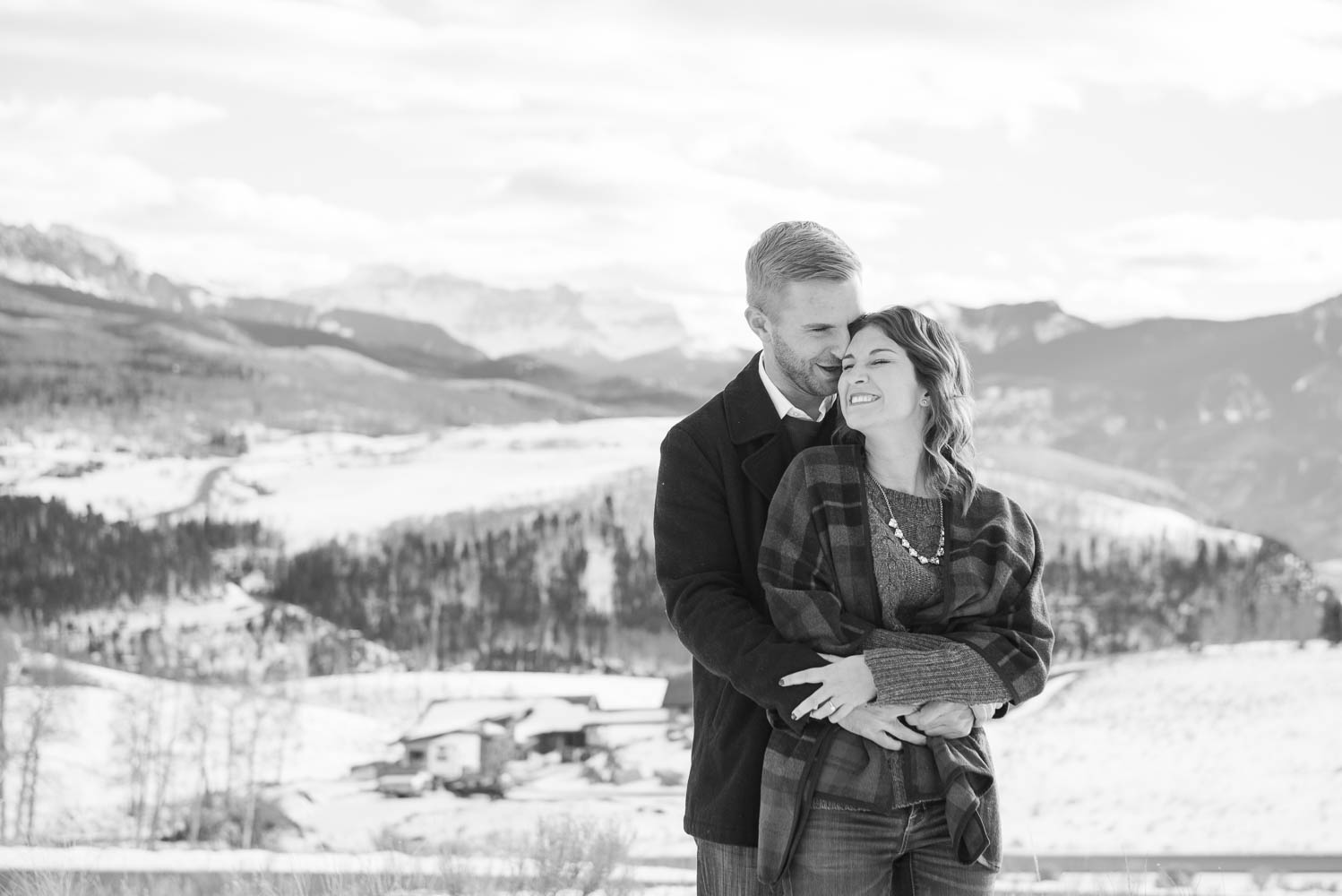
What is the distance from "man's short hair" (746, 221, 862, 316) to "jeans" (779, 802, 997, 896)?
1.50 meters

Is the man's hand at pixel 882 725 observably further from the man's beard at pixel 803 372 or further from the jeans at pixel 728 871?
the man's beard at pixel 803 372

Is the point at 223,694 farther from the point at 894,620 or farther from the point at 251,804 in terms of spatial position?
the point at 894,620

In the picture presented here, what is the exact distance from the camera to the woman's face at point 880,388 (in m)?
3.80

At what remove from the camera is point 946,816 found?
3727 millimetres

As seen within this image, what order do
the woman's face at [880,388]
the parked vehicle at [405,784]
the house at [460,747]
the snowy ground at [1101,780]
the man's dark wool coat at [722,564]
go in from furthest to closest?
the house at [460,747]
the parked vehicle at [405,784]
the snowy ground at [1101,780]
the man's dark wool coat at [722,564]
the woman's face at [880,388]

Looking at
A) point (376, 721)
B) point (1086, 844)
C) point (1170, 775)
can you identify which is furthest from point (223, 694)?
point (1086, 844)

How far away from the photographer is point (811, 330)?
159 inches

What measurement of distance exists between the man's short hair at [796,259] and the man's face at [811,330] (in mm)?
→ 24

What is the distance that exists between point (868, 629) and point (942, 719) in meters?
0.31

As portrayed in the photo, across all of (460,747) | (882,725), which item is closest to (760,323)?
(882,725)

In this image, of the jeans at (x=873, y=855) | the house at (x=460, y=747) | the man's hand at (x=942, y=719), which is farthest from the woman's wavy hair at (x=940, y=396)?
the house at (x=460, y=747)

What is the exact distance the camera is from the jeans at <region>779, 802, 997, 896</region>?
3.72 meters

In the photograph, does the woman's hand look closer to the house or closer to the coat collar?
the coat collar

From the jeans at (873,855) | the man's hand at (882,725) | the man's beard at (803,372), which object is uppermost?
the man's beard at (803,372)
